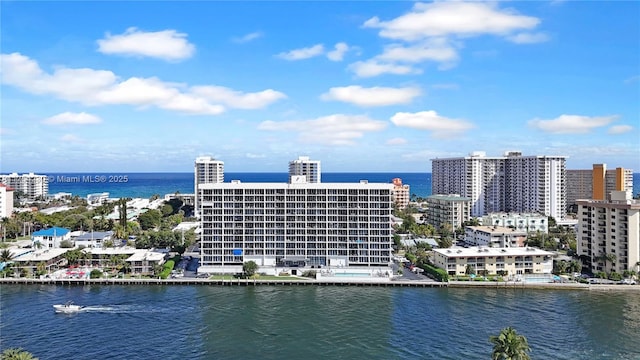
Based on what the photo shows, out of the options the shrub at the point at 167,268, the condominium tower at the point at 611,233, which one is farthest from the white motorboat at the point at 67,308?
the condominium tower at the point at 611,233

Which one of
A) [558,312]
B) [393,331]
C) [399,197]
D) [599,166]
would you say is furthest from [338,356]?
[399,197]

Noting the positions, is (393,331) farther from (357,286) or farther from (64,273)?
(64,273)

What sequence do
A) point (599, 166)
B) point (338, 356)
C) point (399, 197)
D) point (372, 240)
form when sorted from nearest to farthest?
point (338, 356), point (372, 240), point (599, 166), point (399, 197)

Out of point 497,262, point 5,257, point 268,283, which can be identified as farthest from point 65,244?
point 497,262

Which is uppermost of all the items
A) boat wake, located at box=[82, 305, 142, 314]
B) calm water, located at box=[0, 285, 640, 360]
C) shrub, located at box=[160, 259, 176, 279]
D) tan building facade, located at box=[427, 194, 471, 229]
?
tan building facade, located at box=[427, 194, 471, 229]

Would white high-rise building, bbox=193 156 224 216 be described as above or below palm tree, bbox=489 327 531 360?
above

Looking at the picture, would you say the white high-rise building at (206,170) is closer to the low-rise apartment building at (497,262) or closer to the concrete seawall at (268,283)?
the concrete seawall at (268,283)

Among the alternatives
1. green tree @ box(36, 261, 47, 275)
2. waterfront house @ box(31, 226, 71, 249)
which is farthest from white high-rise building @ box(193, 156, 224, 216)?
green tree @ box(36, 261, 47, 275)

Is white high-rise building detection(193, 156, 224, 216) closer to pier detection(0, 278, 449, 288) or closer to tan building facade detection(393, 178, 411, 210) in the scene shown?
tan building facade detection(393, 178, 411, 210)
